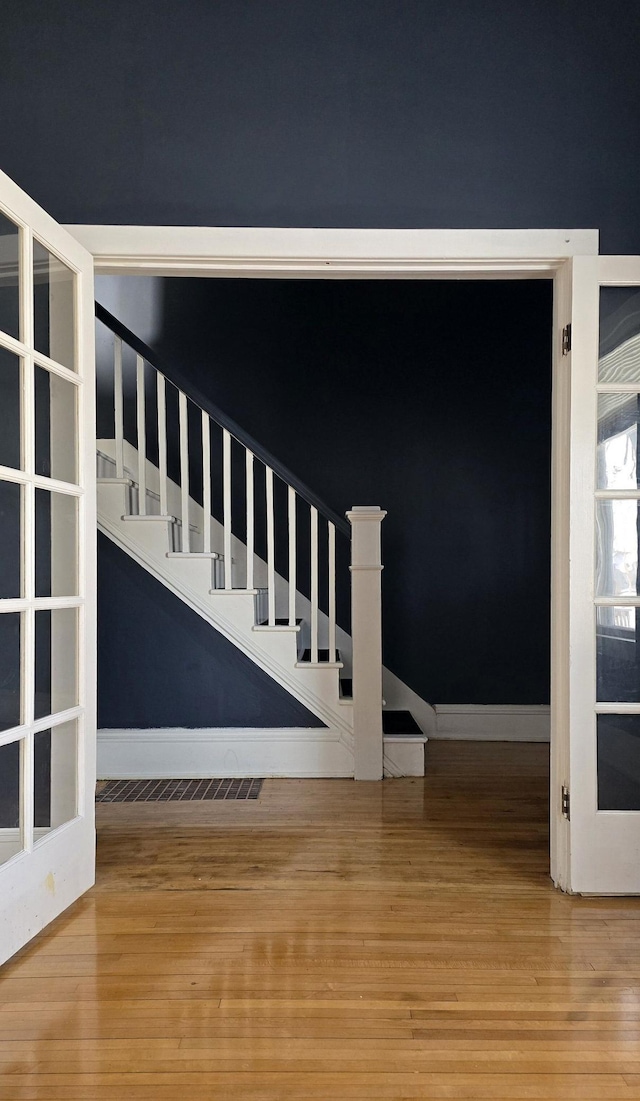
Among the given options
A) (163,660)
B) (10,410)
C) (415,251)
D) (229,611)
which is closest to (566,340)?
(415,251)

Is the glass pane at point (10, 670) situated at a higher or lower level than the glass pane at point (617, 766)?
higher

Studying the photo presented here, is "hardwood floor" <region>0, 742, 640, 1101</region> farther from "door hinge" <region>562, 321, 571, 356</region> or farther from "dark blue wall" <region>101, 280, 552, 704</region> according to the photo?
"dark blue wall" <region>101, 280, 552, 704</region>

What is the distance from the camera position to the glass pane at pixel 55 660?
236 centimetres

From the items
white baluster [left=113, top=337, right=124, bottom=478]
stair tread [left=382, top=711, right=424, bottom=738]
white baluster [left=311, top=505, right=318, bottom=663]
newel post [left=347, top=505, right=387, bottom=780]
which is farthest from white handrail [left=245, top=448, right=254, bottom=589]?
stair tread [left=382, top=711, right=424, bottom=738]

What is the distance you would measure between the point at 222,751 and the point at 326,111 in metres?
3.04

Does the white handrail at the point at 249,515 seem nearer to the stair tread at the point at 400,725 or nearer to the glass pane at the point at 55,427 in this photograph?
the stair tread at the point at 400,725

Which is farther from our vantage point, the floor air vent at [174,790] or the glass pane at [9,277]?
the floor air vent at [174,790]

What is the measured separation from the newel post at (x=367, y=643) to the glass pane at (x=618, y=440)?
5.22 ft

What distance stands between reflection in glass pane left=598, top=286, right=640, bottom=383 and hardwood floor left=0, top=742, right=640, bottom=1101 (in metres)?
1.82

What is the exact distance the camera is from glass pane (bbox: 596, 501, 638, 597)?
8.55ft

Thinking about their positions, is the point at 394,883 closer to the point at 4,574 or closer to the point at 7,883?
the point at 7,883

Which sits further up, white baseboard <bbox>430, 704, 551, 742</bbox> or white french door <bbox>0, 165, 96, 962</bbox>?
white french door <bbox>0, 165, 96, 962</bbox>

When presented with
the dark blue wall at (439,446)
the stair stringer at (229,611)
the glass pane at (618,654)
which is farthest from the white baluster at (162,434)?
the glass pane at (618,654)

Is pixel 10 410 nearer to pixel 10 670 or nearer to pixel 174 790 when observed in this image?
pixel 10 670
